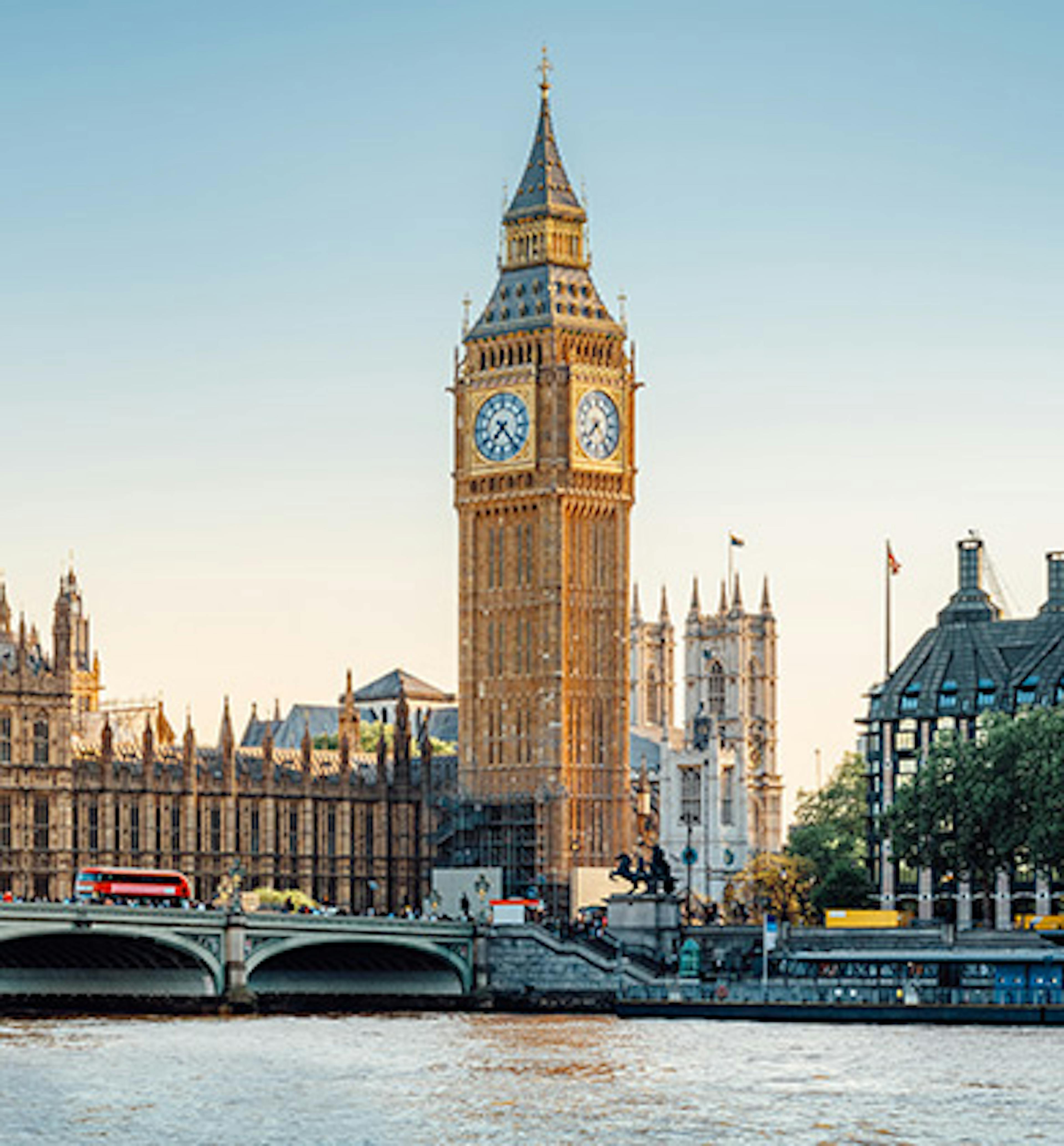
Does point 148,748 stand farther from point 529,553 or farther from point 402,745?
point 529,553

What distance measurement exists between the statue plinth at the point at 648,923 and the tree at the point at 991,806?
14.3m

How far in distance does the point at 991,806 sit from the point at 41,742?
51583 millimetres

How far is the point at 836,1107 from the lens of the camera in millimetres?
89000

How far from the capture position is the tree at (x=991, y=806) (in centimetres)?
14075

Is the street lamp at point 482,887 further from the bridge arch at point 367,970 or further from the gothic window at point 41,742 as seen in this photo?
the gothic window at point 41,742

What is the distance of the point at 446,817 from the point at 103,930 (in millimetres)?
63044

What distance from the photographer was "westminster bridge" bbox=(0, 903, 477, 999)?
409 feet

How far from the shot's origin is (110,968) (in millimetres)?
133500

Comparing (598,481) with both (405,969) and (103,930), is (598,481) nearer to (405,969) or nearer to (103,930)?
(405,969)

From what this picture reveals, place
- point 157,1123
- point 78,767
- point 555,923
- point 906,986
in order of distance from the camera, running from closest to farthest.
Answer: point 157,1123 → point 906,986 → point 555,923 → point 78,767

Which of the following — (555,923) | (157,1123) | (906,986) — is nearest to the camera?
(157,1123)

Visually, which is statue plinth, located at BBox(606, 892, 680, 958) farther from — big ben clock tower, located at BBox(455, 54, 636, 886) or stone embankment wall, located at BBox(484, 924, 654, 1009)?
big ben clock tower, located at BBox(455, 54, 636, 886)

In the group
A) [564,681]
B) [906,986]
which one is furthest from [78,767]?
[906,986]

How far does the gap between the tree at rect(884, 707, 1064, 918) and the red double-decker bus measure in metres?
32.9
